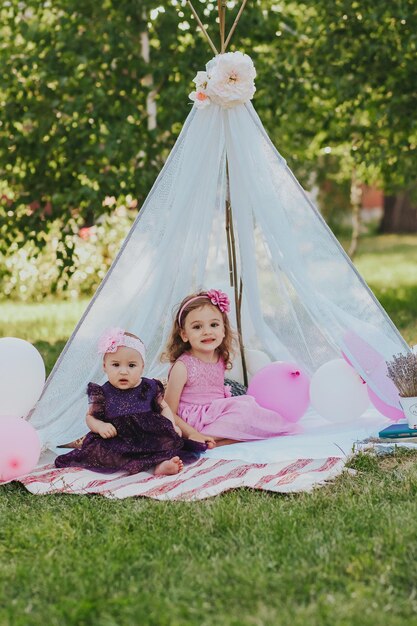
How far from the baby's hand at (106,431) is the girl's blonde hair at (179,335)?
683 millimetres

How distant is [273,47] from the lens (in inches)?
312

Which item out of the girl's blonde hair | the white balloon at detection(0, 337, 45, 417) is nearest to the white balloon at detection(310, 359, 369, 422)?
the girl's blonde hair

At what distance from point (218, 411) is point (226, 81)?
152 centimetres

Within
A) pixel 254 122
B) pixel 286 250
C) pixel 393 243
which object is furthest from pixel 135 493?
pixel 393 243

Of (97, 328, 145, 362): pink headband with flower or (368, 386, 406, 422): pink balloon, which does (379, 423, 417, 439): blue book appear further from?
(97, 328, 145, 362): pink headband with flower

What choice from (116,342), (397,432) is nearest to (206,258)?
(116,342)

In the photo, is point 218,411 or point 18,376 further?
point 218,411

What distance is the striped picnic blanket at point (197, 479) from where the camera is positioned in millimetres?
3607

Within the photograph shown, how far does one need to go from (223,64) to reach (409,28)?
331 centimetres

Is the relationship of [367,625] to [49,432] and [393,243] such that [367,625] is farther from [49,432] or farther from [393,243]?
[393,243]

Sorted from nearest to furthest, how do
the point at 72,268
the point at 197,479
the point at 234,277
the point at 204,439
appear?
the point at 197,479 < the point at 204,439 < the point at 234,277 < the point at 72,268

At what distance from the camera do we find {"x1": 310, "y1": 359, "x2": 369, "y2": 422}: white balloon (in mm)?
4551

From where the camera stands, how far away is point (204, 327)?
458cm

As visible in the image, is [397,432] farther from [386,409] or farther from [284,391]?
[284,391]
